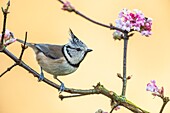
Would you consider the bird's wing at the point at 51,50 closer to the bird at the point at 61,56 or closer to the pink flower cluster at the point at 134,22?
the bird at the point at 61,56

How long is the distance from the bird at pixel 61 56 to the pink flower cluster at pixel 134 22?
178 millimetres

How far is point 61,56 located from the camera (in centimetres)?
94

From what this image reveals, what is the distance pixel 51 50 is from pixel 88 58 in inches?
36.5

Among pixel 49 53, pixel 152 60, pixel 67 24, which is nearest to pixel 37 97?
pixel 67 24

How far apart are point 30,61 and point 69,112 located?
0.26 m

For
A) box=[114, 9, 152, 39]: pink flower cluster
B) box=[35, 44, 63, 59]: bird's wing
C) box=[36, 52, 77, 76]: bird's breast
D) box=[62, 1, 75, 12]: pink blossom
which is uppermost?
box=[114, 9, 152, 39]: pink flower cluster

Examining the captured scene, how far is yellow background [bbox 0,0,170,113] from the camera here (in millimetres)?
1811

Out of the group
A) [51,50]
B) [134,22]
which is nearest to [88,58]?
[51,50]

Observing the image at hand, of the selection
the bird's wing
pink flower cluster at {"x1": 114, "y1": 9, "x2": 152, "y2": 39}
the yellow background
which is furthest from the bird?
the yellow background

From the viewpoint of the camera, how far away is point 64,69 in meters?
0.90

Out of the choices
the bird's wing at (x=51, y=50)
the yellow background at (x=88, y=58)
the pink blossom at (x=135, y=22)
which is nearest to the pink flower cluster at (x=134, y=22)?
the pink blossom at (x=135, y=22)

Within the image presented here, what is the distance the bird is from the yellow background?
2.66 ft

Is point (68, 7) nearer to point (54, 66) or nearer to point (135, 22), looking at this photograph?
point (135, 22)

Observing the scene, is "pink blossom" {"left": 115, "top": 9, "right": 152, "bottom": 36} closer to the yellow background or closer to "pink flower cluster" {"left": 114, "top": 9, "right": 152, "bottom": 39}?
"pink flower cluster" {"left": 114, "top": 9, "right": 152, "bottom": 39}
